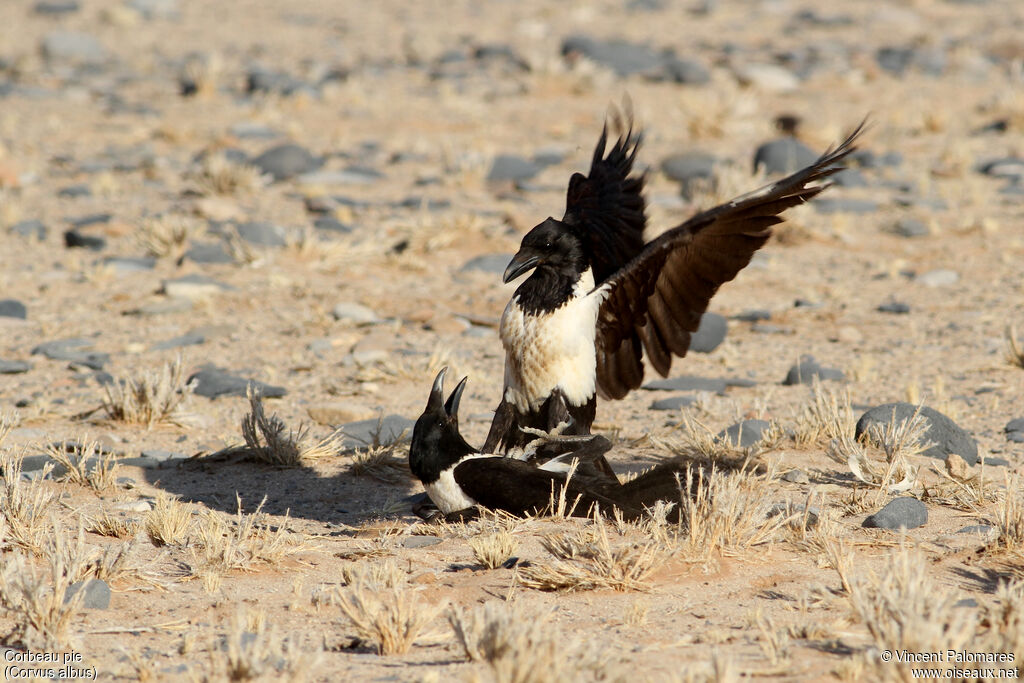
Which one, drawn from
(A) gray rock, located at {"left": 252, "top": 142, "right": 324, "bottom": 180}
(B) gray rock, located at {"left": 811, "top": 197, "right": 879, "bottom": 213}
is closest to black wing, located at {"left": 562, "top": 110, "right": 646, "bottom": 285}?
(B) gray rock, located at {"left": 811, "top": 197, "right": 879, "bottom": 213}

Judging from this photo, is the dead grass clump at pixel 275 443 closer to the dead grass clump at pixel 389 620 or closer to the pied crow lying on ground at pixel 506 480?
the pied crow lying on ground at pixel 506 480

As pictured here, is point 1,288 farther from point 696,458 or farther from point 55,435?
point 696,458

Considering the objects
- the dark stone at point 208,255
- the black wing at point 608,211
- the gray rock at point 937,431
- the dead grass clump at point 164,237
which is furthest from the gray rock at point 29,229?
the gray rock at point 937,431

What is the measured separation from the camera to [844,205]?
11.3 metres

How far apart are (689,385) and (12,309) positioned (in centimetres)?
493

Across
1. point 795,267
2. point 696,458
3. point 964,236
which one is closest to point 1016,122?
point 964,236

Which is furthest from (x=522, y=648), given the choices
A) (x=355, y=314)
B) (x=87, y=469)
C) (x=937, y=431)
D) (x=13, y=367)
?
(x=355, y=314)

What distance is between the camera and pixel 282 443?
577 centimetres

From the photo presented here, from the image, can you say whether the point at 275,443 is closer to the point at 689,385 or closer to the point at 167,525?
the point at 167,525

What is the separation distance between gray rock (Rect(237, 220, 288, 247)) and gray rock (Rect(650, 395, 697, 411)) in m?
4.30

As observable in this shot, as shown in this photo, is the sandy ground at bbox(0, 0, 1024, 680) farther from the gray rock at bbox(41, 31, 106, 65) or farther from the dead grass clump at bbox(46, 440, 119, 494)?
the gray rock at bbox(41, 31, 106, 65)

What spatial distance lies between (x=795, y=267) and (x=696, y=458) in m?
4.80

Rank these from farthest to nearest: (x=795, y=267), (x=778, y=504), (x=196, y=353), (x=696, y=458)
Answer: (x=795, y=267) < (x=196, y=353) < (x=696, y=458) < (x=778, y=504)

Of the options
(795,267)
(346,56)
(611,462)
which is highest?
(346,56)
